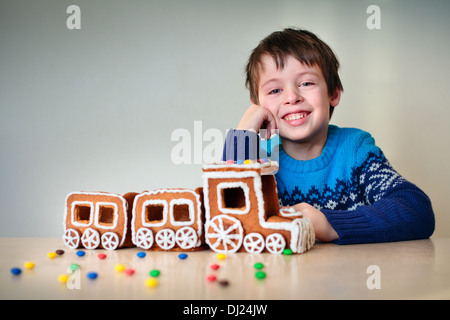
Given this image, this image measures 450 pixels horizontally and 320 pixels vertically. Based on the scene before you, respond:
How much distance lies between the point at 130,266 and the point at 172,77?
5.42ft

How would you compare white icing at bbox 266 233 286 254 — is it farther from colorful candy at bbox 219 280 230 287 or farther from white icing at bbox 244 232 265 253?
colorful candy at bbox 219 280 230 287

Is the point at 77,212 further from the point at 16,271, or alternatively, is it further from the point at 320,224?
the point at 320,224

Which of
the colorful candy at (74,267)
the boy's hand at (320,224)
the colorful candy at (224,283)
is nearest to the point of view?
the colorful candy at (224,283)

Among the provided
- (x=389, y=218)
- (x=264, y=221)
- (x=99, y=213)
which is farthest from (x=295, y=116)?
(x=99, y=213)

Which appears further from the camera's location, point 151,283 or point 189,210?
point 189,210

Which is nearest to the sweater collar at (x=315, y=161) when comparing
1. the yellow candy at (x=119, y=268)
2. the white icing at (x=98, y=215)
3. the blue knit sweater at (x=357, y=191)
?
the blue knit sweater at (x=357, y=191)

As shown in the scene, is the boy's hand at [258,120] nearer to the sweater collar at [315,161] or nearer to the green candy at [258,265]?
the sweater collar at [315,161]

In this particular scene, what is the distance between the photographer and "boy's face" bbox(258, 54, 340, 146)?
1172mm

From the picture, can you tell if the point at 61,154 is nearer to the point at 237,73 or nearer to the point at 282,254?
the point at 237,73

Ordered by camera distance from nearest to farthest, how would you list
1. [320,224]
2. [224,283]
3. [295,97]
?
[224,283]
[320,224]
[295,97]

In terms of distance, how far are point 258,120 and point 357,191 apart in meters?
0.35

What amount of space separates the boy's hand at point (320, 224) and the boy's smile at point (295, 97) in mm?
379

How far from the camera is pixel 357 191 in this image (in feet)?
3.89

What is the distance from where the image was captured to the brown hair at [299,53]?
1.19 m
